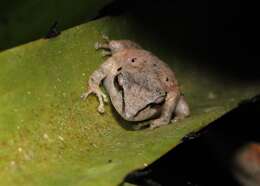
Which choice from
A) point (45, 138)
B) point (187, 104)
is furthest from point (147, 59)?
point (45, 138)

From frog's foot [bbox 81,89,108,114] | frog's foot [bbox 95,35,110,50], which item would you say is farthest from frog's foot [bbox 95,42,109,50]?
frog's foot [bbox 81,89,108,114]

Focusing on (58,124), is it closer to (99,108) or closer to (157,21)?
(99,108)

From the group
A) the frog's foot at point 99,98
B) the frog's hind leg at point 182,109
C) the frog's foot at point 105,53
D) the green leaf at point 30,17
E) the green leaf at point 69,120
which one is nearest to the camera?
the green leaf at point 69,120

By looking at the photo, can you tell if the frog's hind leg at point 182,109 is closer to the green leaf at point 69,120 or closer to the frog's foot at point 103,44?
the green leaf at point 69,120

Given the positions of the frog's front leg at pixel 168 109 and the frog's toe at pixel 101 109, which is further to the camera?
the frog's front leg at pixel 168 109

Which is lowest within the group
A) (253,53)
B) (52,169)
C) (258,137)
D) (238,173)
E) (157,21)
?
(238,173)

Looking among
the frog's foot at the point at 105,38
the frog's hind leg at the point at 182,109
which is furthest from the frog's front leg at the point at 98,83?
the frog's hind leg at the point at 182,109
